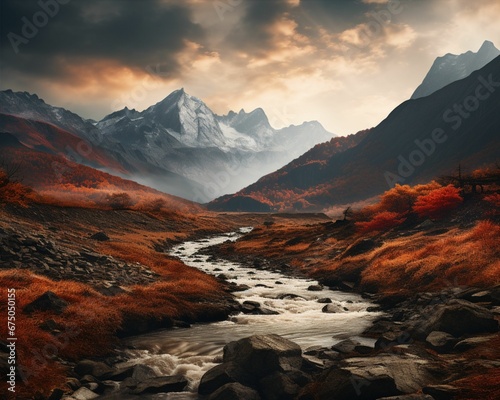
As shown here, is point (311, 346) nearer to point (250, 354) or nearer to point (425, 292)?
point (250, 354)

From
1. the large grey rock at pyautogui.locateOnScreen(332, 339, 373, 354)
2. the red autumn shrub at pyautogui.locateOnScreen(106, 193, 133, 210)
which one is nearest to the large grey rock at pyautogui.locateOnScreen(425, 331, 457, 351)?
the large grey rock at pyautogui.locateOnScreen(332, 339, 373, 354)

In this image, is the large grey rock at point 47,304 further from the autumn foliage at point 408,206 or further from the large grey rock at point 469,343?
the autumn foliage at point 408,206

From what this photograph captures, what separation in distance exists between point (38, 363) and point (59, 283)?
997 cm

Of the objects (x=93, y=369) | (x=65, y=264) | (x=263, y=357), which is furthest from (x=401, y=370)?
(x=65, y=264)

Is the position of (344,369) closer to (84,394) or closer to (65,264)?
(84,394)

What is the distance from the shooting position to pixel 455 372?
449 inches

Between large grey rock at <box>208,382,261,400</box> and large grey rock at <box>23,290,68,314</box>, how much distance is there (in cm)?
1098

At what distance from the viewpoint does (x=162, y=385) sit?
13.2 metres

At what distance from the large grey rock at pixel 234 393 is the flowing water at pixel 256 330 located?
178 cm

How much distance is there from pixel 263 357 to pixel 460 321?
8.68 meters

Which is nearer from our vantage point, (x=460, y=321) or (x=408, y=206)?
(x=460, y=321)

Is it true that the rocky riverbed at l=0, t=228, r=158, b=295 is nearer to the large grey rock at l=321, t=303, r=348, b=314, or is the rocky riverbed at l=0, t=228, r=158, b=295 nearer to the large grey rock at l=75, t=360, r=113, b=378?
the large grey rock at l=75, t=360, r=113, b=378

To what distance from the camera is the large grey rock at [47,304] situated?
711 inches

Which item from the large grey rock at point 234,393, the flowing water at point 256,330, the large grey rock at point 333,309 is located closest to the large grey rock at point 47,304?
the flowing water at point 256,330
